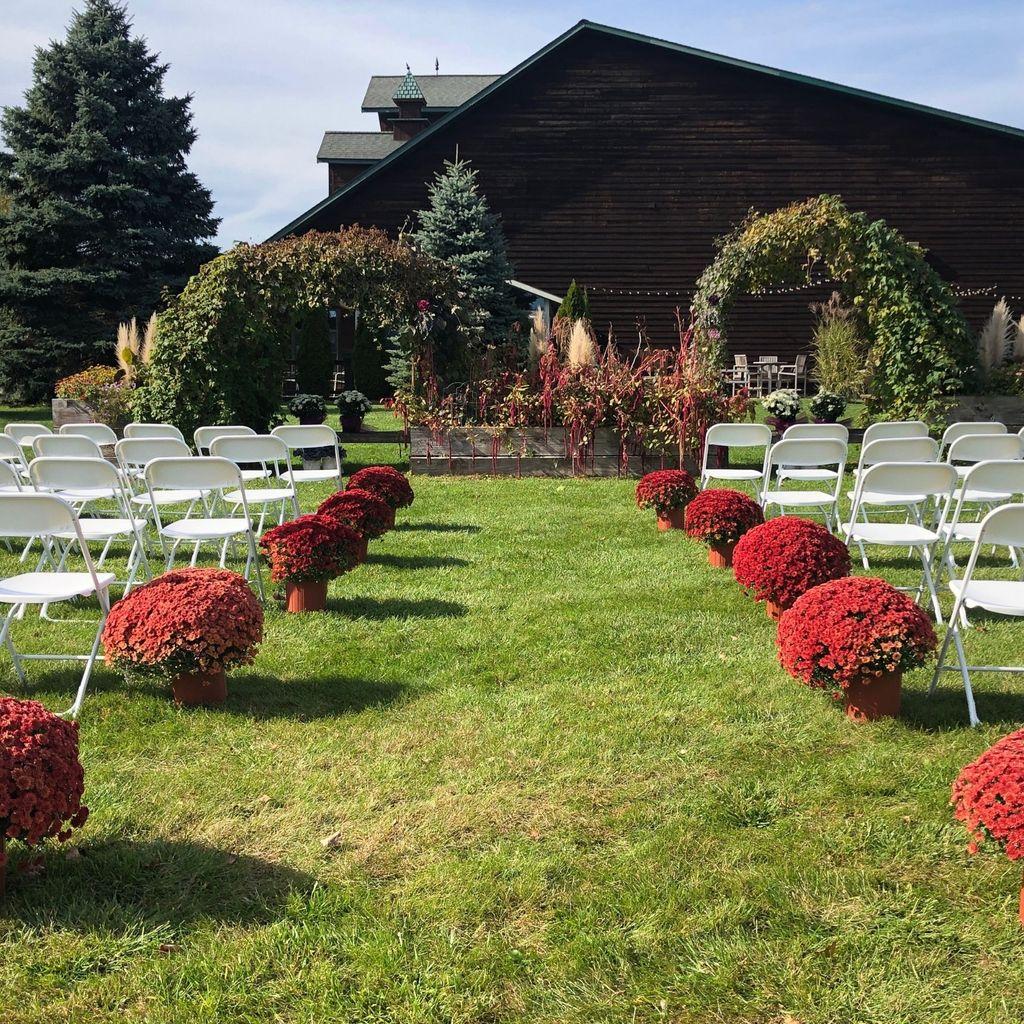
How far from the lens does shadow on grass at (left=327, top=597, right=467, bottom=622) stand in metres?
5.52

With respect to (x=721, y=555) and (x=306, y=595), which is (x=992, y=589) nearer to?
(x=721, y=555)

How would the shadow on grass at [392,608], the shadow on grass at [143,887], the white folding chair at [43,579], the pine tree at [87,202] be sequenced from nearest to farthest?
the shadow on grass at [143,887] < the white folding chair at [43,579] < the shadow on grass at [392,608] < the pine tree at [87,202]

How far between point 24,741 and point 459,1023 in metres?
1.33

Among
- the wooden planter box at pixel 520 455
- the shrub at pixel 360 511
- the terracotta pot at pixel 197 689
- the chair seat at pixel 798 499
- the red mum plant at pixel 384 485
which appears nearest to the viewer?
the terracotta pot at pixel 197 689

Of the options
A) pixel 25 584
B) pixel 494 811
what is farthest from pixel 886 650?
pixel 25 584

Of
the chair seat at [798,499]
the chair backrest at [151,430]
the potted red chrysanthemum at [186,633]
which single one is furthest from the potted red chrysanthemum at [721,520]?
the chair backrest at [151,430]

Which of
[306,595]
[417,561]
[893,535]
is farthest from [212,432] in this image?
[893,535]

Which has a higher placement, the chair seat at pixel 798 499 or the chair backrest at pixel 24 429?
the chair backrest at pixel 24 429

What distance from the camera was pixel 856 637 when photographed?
12.1 ft

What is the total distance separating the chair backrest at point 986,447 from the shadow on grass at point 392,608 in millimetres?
3195

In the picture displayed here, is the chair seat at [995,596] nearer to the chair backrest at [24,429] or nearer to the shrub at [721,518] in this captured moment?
the shrub at [721,518]

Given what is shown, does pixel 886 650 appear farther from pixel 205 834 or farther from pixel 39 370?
pixel 39 370

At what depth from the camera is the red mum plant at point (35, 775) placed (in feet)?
8.04

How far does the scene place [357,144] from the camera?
26.2 m
